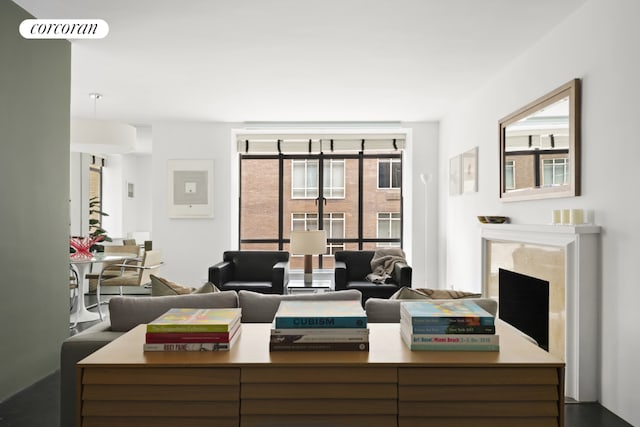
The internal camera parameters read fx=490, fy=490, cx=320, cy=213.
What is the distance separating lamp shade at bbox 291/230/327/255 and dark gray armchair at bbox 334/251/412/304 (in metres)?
0.41

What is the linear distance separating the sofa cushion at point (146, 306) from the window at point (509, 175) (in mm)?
2928

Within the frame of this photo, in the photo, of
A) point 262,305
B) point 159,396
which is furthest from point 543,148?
point 159,396

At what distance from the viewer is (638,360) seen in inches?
106

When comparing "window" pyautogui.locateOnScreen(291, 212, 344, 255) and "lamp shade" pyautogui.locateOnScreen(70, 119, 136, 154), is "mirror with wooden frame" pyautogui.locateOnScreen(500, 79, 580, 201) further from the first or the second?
"lamp shade" pyautogui.locateOnScreen(70, 119, 136, 154)

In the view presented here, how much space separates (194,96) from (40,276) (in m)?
2.89

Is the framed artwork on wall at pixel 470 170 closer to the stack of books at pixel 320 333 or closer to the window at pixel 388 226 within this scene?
the window at pixel 388 226

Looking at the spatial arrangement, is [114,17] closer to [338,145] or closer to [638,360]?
[638,360]

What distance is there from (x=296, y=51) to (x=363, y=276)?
3182mm

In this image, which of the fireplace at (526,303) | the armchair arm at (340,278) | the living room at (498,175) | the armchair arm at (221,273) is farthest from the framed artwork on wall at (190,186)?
the fireplace at (526,303)

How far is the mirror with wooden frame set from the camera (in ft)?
11.0

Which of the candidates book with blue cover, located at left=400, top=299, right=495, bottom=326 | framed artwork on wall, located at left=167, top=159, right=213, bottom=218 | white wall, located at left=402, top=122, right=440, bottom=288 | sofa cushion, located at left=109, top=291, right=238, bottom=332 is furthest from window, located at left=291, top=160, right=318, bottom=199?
book with blue cover, located at left=400, top=299, right=495, bottom=326

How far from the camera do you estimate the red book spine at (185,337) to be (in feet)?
5.42

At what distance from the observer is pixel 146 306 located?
7.98 feet

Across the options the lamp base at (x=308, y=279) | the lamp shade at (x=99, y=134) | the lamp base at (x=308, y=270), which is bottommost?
the lamp base at (x=308, y=279)
